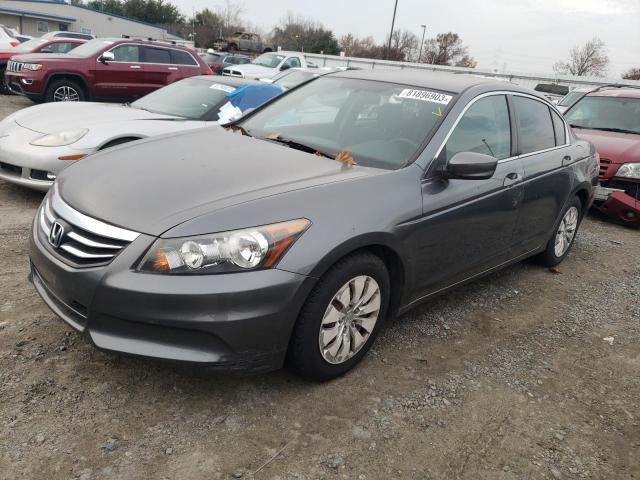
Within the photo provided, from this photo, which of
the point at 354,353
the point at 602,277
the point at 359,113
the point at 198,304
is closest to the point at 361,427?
the point at 354,353

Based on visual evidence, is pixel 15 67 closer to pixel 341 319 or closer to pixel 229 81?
pixel 229 81

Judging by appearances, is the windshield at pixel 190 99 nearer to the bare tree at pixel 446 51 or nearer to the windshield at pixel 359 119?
the windshield at pixel 359 119

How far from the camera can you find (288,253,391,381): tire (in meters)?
2.51

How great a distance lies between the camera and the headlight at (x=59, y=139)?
5031 mm

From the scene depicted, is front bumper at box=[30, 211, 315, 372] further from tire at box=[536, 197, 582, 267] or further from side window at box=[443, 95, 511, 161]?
tire at box=[536, 197, 582, 267]

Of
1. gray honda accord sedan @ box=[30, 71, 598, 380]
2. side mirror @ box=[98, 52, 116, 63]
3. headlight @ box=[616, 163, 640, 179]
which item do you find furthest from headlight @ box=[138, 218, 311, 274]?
side mirror @ box=[98, 52, 116, 63]

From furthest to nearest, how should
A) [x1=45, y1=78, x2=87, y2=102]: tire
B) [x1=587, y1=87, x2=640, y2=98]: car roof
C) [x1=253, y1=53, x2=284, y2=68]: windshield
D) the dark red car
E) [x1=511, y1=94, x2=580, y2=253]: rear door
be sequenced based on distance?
[x1=253, y1=53, x2=284, y2=68]: windshield < the dark red car < [x1=45, y1=78, x2=87, y2=102]: tire < [x1=587, y1=87, x2=640, y2=98]: car roof < [x1=511, y1=94, x2=580, y2=253]: rear door

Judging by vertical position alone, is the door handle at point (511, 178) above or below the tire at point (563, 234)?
above

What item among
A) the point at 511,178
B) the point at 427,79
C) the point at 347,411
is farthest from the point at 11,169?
the point at 511,178

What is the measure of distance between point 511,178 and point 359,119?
1.14m

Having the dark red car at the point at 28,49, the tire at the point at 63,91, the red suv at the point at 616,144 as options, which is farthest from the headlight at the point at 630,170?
the dark red car at the point at 28,49

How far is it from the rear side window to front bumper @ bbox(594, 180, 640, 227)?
27.6 feet

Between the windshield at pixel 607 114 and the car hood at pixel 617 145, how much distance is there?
12.3 inches

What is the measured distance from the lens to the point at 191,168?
284 cm
